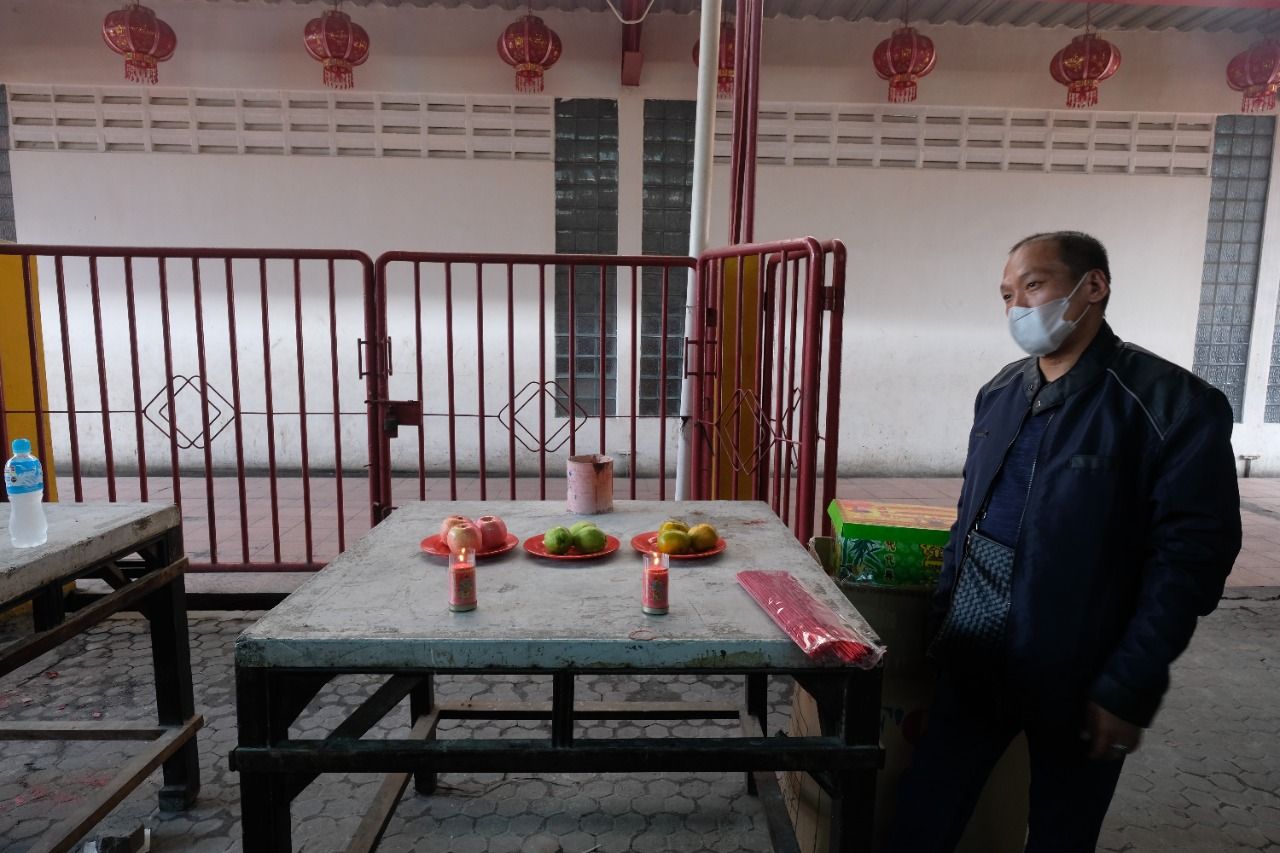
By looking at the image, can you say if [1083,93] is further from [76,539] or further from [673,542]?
[76,539]

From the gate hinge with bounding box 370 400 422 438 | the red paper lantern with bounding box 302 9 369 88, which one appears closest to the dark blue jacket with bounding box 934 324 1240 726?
the gate hinge with bounding box 370 400 422 438

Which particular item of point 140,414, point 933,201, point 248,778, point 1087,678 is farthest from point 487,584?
point 933,201

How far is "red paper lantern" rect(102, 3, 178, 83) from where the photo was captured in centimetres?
495

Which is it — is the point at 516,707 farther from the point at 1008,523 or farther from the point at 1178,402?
the point at 1178,402

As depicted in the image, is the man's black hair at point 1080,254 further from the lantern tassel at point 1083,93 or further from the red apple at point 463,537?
the lantern tassel at point 1083,93

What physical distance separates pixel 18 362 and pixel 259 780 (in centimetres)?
299

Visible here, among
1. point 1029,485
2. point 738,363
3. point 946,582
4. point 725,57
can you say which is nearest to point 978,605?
point 946,582

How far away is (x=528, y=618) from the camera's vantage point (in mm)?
1266

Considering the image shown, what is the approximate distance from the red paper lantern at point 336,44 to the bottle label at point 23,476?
4.43m

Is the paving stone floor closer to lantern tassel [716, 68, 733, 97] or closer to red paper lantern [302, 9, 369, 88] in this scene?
red paper lantern [302, 9, 369, 88]

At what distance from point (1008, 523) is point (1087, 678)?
31 cm

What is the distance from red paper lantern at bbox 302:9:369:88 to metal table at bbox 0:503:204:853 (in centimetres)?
424

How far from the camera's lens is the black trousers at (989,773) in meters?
1.37

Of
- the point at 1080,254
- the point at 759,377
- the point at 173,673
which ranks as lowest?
the point at 173,673
